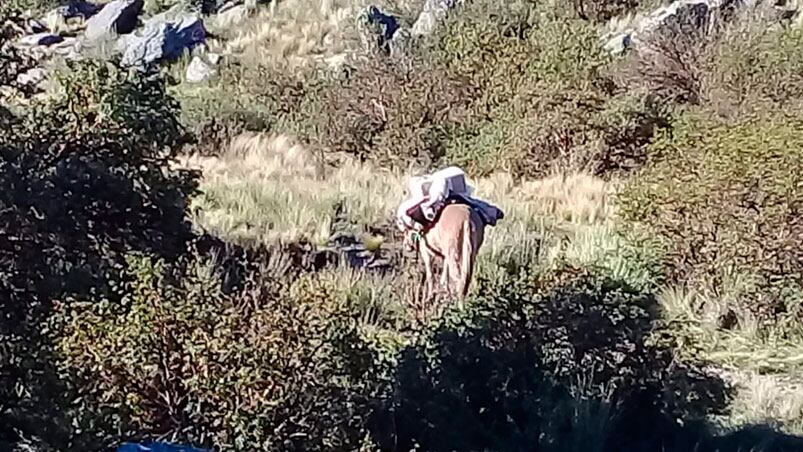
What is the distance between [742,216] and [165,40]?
2186 cm

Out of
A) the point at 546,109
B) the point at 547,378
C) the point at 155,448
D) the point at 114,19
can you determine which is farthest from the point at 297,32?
the point at 155,448

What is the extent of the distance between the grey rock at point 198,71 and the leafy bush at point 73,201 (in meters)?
19.1

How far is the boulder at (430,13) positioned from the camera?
27.2 m

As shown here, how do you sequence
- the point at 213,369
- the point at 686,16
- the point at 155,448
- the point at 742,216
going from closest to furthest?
1. the point at 155,448
2. the point at 213,369
3. the point at 742,216
4. the point at 686,16

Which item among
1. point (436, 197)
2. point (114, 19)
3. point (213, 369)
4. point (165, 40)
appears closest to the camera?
point (213, 369)

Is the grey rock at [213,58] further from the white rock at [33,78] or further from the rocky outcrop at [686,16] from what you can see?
the white rock at [33,78]

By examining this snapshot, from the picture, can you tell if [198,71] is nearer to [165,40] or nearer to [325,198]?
[165,40]

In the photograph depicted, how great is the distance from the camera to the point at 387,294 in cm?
950

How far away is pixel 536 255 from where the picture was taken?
10828 mm

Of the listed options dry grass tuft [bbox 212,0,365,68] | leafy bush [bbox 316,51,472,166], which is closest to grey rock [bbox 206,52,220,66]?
dry grass tuft [bbox 212,0,365,68]

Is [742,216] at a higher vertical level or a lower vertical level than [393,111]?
higher

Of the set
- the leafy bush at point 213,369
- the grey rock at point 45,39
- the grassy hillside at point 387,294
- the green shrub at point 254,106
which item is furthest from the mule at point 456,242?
the grey rock at point 45,39

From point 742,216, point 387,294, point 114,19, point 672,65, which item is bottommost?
point 387,294

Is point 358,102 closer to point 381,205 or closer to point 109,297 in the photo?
point 381,205
